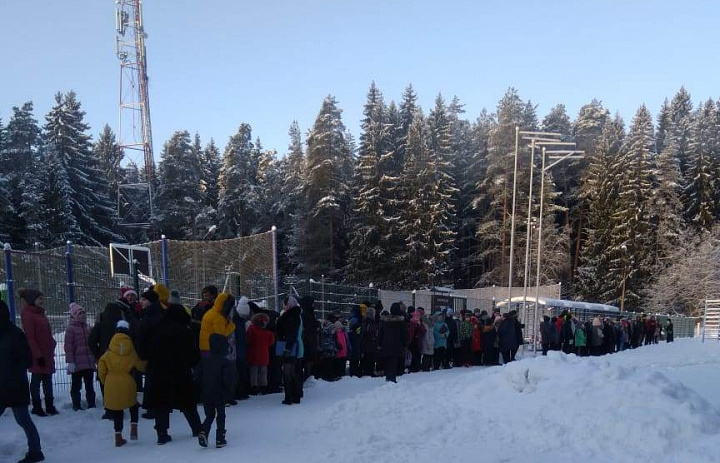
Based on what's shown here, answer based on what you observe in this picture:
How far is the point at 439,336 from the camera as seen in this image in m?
17.0

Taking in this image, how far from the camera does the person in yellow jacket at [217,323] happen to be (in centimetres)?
718

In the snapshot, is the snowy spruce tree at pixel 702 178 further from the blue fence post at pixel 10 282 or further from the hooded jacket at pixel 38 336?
the hooded jacket at pixel 38 336

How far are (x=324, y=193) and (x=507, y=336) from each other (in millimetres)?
30316

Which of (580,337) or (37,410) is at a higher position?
(37,410)

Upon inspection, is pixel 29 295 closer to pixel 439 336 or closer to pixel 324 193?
pixel 439 336

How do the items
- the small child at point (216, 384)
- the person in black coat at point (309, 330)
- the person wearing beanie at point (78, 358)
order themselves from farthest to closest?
the person in black coat at point (309, 330) → the person wearing beanie at point (78, 358) → the small child at point (216, 384)

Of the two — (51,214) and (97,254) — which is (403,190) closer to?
(51,214)

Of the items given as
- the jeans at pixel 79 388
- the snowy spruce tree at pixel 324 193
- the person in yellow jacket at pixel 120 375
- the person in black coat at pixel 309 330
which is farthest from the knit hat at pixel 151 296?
the snowy spruce tree at pixel 324 193

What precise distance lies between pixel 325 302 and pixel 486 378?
25.4ft

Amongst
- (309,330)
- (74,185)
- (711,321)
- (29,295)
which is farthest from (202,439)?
(711,321)

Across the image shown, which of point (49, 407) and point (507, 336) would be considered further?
point (507, 336)

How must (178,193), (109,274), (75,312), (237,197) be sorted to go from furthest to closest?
(178,193), (237,197), (109,274), (75,312)

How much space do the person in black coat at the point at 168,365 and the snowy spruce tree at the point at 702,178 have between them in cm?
5619

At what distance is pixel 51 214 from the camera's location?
127 ft
